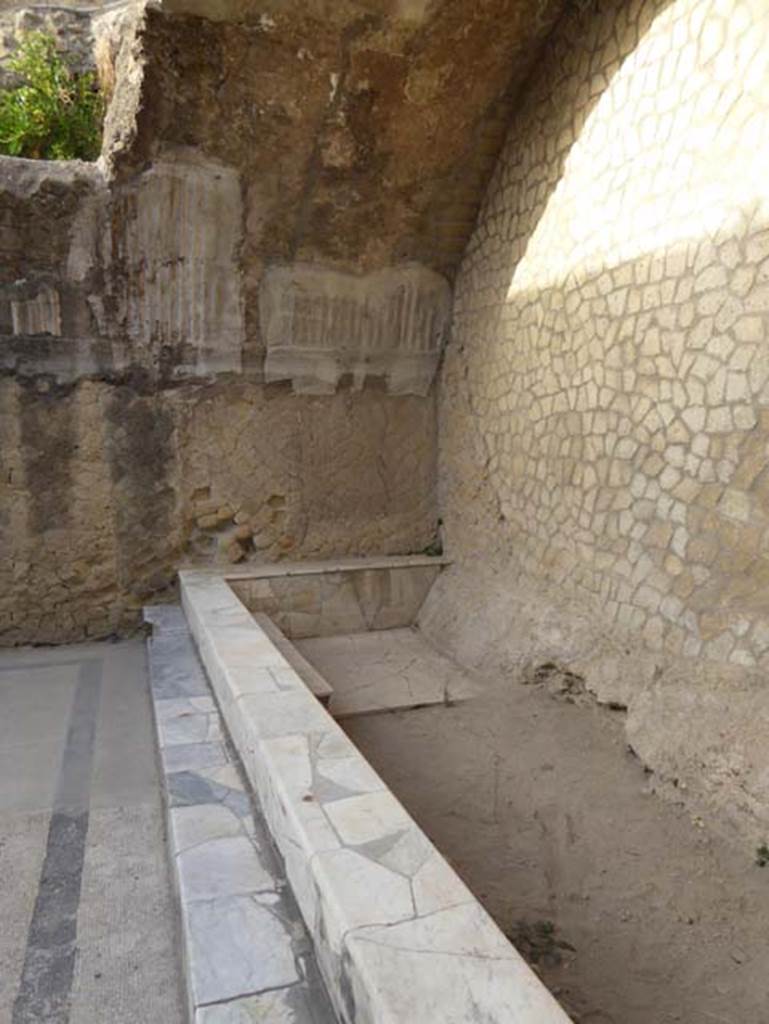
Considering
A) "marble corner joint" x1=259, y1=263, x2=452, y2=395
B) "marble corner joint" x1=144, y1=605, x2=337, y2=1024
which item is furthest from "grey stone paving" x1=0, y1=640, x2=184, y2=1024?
"marble corner joint" x1=259, y1=263, x2=452, y2=395

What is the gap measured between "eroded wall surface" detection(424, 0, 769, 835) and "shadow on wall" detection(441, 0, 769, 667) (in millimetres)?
11

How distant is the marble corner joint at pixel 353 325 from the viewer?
16.3 feet

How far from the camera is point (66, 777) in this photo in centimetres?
302

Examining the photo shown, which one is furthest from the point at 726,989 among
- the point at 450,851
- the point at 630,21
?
the point at 630,21

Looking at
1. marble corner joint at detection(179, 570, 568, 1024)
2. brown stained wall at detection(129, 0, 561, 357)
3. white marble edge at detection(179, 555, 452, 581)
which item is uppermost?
brown stained wall at detection(129, 0, 561, 357)

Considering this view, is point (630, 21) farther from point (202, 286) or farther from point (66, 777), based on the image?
point (66, 777)

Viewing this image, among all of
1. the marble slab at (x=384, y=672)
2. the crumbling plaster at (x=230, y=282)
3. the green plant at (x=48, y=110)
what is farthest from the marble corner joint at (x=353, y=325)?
the marble slab at (x=384, y=672)

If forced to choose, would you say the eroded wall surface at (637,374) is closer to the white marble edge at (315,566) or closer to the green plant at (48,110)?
the white marble edge at (315,566)

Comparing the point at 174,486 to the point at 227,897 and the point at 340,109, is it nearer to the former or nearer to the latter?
the point at 340,109

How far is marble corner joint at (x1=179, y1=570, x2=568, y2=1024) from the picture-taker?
4.48ft

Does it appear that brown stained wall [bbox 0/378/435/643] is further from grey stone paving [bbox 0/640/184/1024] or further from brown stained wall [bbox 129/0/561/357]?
grey stone paving [bbox 0/640/184/1024]

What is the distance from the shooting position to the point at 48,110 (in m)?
4.88

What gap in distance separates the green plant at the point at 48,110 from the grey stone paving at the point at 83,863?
3579 millimetres

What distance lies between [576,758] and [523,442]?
195cm
